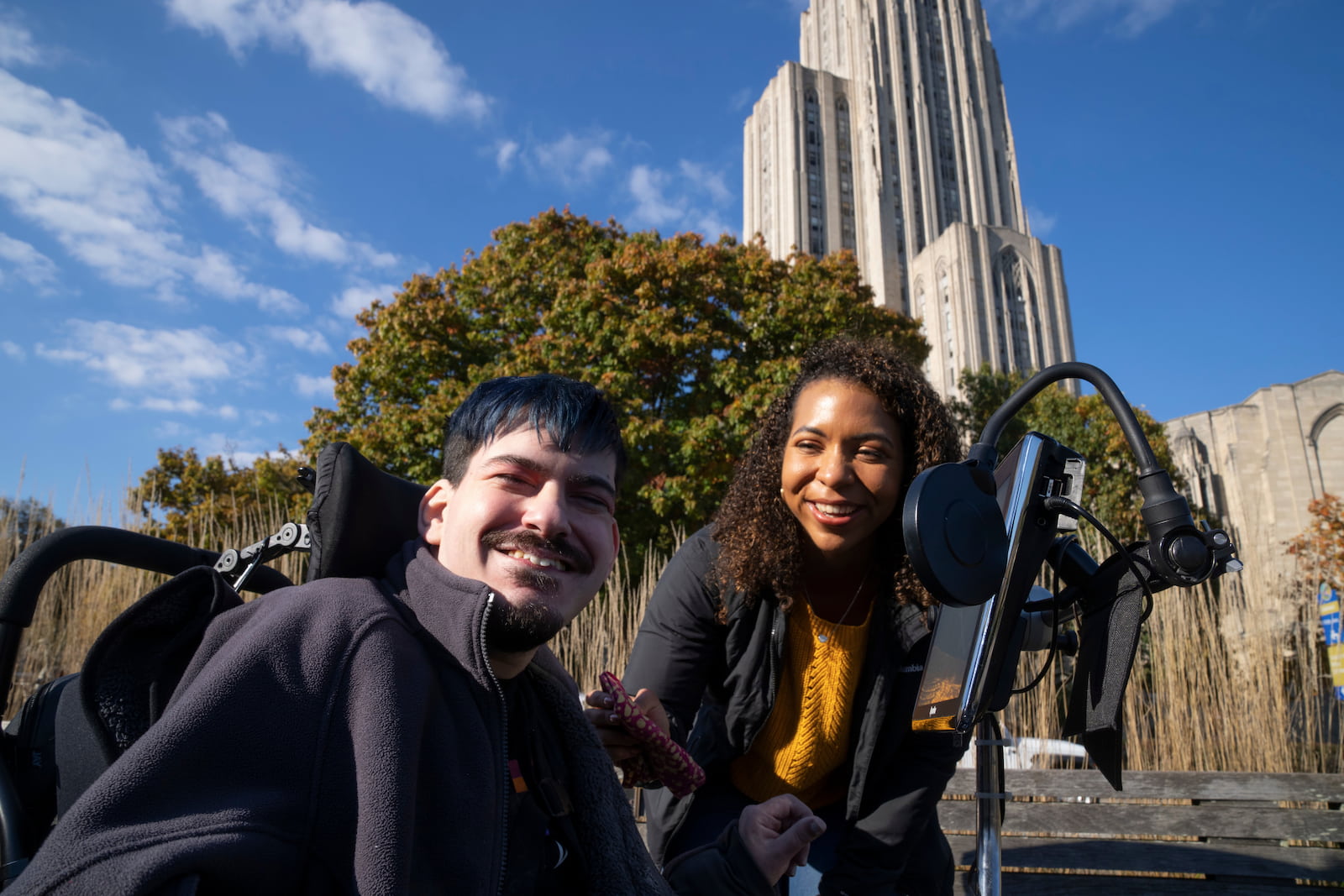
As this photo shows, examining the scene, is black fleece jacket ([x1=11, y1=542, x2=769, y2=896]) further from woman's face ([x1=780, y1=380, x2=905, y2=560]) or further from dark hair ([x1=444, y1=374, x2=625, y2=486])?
woman's face ([x1=780, y1=380, x2=905, y2=560])

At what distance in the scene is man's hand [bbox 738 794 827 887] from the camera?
52.5 inches

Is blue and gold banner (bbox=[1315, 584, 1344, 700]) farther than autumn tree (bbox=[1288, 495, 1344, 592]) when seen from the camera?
No

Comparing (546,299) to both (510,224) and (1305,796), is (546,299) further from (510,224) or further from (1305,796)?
(1305,796)

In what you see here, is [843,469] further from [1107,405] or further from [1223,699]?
[1223,699]

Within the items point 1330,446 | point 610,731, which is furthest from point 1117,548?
point 1330,446

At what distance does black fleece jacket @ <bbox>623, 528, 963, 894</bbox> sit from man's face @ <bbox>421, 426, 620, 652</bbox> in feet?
2.15

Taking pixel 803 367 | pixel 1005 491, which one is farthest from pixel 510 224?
pixel 1005 491

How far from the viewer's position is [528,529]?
1252 mm

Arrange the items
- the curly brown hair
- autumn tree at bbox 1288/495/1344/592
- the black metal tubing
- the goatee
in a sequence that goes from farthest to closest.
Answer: autumn tree at bbox 1288/495/1344/592
the curly brown hair
the black metal tubing
the goatee

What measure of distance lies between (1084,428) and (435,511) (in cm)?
2282

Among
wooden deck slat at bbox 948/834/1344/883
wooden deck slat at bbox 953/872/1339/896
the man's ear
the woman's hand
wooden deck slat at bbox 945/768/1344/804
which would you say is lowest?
wooden deck slat at bbox 953/872/1339/896

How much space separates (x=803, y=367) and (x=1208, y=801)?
2.47 m

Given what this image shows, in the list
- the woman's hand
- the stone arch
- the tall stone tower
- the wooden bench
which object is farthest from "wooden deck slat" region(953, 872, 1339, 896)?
the tall stone tower

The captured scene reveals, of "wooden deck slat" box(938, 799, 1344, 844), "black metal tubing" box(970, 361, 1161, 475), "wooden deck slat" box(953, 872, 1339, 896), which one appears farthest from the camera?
"wooden deck slat" box(938, 799, 1344, 844)
